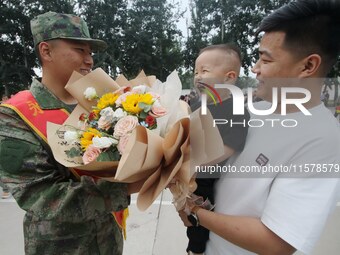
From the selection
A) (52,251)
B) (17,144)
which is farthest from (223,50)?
(52,251)

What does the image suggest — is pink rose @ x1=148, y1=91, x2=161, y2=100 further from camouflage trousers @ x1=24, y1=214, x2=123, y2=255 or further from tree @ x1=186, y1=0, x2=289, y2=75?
tree @ x1=186, y1=0, x2=289, y2=75

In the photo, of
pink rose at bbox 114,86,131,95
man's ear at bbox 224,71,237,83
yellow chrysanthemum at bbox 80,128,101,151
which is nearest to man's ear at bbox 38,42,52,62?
pink rose at bbox 114,86,131,95

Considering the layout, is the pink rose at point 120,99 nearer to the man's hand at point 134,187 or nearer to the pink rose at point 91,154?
the pink rose at point 91,154

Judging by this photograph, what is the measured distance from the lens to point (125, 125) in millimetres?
1015

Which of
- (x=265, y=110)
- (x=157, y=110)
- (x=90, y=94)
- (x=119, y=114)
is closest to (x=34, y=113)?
(x=90, y=94)

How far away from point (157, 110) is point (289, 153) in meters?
0.45

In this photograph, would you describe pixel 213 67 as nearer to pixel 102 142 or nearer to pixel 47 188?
pixel 102 142

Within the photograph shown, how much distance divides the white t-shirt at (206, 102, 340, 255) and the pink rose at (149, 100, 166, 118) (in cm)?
31

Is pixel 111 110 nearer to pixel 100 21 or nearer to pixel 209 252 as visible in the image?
pixel 209 252

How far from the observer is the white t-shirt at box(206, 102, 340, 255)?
88 centimetres

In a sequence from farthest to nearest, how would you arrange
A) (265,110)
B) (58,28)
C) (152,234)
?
1. (152,234)
2. (58,28)
3. (265,110)

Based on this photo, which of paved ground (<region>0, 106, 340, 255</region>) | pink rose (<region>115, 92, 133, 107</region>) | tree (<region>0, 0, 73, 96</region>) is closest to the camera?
pink rose (<region>115, 92, 133, 107</region>)

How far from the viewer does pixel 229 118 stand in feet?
3.71

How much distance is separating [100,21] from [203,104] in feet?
94.5
